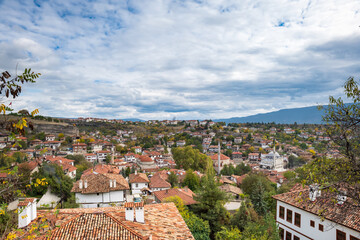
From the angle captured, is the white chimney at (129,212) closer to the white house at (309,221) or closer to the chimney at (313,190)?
the chimney at (313,190)

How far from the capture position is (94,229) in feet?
21.1

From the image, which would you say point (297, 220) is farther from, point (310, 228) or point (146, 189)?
point (146, 189)

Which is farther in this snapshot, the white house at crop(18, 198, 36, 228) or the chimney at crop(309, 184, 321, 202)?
the white house at crop(18, 198, 36, 228)

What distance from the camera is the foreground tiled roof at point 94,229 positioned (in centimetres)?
612

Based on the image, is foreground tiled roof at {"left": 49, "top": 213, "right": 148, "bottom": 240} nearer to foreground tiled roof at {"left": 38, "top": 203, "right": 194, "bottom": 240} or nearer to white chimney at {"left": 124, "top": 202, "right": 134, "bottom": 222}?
foreground tiled roof at {"left": 38, "top": 203, "right": 194, "bottom": 240}

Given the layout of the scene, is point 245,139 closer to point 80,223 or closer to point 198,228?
point 198,228

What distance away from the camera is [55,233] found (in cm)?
621

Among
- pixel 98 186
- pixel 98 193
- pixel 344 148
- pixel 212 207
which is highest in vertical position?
pixel 344 148

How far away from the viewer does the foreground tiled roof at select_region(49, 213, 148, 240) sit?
612 cm

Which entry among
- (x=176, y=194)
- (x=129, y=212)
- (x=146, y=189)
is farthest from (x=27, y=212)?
(x=146, y=189)

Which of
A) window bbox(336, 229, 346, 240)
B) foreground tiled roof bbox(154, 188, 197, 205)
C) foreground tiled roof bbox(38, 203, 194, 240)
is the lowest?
foreground tiled roof bbox(154, 188, 197, 205)

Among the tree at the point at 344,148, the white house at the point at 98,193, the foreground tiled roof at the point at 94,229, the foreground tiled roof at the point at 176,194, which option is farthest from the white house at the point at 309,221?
the white house at the point at 98,193

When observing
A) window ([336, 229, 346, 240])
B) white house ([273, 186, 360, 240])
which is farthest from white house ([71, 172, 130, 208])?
window ([336, 229, 346, 240])

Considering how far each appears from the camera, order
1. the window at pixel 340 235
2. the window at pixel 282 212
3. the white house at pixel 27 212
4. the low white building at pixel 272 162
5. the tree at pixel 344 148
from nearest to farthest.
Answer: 1. the tree at pixel 344 148
2. the white house at pixel 27 212
3. the window at pixel 340 235
4. the window at pixel 282 212
5. the low white building at pixel 272 162
